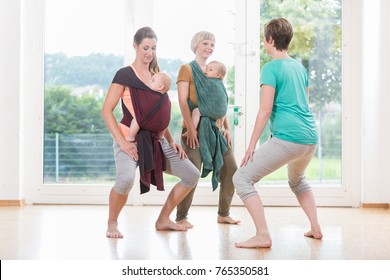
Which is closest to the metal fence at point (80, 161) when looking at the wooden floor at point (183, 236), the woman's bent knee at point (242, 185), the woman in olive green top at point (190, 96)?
the wooden floor at point (183, 236)

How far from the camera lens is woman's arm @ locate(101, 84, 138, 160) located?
143 inches

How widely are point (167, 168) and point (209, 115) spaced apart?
0.49m

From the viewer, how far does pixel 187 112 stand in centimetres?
406

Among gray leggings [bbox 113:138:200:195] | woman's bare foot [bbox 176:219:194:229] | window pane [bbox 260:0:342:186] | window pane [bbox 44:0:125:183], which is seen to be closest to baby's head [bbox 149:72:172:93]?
gray leggings [bbox 113:138:200:195]

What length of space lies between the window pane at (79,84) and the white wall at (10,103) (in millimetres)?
253

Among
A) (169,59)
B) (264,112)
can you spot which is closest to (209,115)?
(264,112)

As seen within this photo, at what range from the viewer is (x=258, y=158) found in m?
3.39

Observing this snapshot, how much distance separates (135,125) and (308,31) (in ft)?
7.68

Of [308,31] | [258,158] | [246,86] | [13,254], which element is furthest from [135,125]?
[308,31]

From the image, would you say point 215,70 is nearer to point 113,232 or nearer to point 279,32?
point 279,32

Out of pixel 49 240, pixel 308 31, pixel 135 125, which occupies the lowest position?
pixel 49 240

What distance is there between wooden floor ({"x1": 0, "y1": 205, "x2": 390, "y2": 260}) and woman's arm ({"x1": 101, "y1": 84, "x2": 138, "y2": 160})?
1.61 ft

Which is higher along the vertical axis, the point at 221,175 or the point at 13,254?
the point at 221,175

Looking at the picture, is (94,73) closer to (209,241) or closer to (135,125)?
(135,125)
